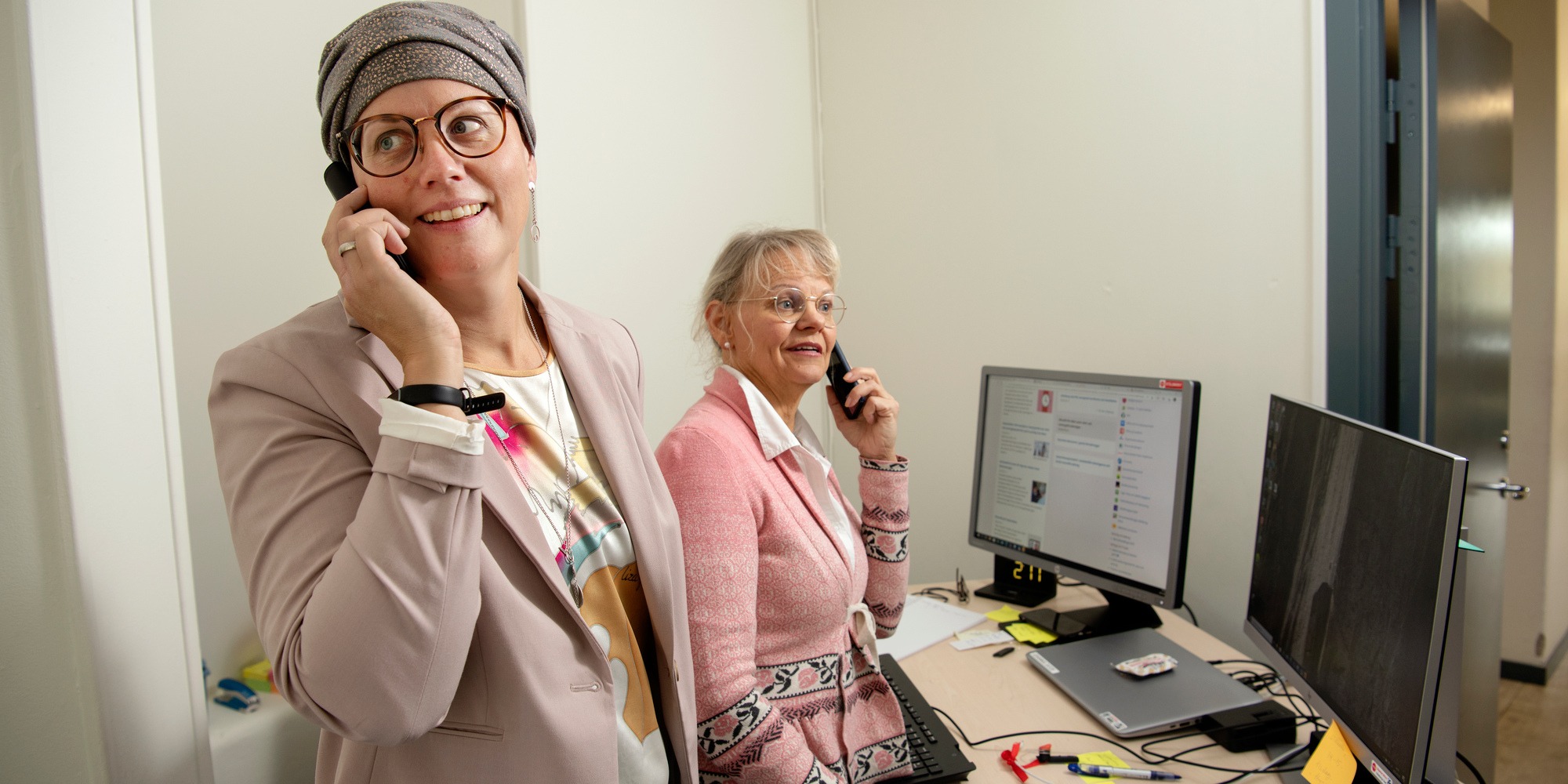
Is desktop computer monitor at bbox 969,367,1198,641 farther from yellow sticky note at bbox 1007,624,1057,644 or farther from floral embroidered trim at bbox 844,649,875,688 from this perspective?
floral embroidered trim at bbox 844,649,875,688

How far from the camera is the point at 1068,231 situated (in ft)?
6.93

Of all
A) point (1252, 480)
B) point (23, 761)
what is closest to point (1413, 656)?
point (1252, 480)

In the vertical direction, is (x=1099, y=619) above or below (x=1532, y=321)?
below

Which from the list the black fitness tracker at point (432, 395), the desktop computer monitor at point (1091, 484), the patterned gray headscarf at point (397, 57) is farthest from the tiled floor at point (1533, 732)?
the patterned gray headscarf at point (397, 57)

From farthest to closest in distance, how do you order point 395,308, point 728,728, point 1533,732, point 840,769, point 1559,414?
1. point 1559,414
2. point 1533,732
3. point 840,769
4. point 728,728
5. point 395,308

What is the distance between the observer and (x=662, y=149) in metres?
2.18

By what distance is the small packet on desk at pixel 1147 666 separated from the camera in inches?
58.9

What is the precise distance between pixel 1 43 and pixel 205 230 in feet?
1.74

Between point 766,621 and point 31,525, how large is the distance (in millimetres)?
867

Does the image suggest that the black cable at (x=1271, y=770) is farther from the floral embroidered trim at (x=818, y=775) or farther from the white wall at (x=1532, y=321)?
the white wall at (x=1532, y=321)

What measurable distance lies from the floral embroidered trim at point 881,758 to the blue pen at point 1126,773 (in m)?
0.26

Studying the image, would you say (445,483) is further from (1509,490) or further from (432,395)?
(1509,490)

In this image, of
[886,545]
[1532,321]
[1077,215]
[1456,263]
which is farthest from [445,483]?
[1532,321]

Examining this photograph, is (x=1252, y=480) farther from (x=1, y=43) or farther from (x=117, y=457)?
(x=1, y=43)
